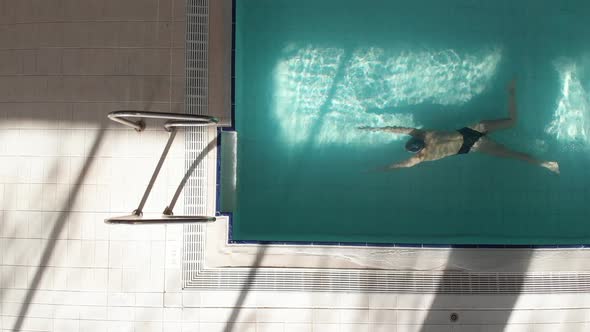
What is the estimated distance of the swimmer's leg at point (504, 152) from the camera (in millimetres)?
3254

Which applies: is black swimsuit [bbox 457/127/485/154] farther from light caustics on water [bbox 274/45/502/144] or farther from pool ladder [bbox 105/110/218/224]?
pool ladder [bbox 105/110/218/224]

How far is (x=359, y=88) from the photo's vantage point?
330cm

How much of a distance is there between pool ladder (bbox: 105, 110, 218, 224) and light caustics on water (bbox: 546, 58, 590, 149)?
8.91ft

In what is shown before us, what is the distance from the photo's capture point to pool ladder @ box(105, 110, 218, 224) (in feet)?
7.83

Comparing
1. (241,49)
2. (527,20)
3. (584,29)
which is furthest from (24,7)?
(584,29)

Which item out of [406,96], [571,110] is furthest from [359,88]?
[571,110]

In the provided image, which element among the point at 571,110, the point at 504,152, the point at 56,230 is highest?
the point at 571,110

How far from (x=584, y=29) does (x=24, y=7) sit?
14.1 feet

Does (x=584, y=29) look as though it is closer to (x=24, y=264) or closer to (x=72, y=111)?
(x=72, y=111)

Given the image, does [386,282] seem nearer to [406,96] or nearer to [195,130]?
[406,96]

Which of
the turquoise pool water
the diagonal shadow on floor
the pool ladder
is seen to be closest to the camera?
the pool ladder

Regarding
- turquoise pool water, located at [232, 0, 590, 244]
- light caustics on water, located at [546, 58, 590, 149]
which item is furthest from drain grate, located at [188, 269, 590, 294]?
light caustics on water, located at [546, 58, 590, 149]

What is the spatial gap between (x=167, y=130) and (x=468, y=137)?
228 centimetres

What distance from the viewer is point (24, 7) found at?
2938mm
